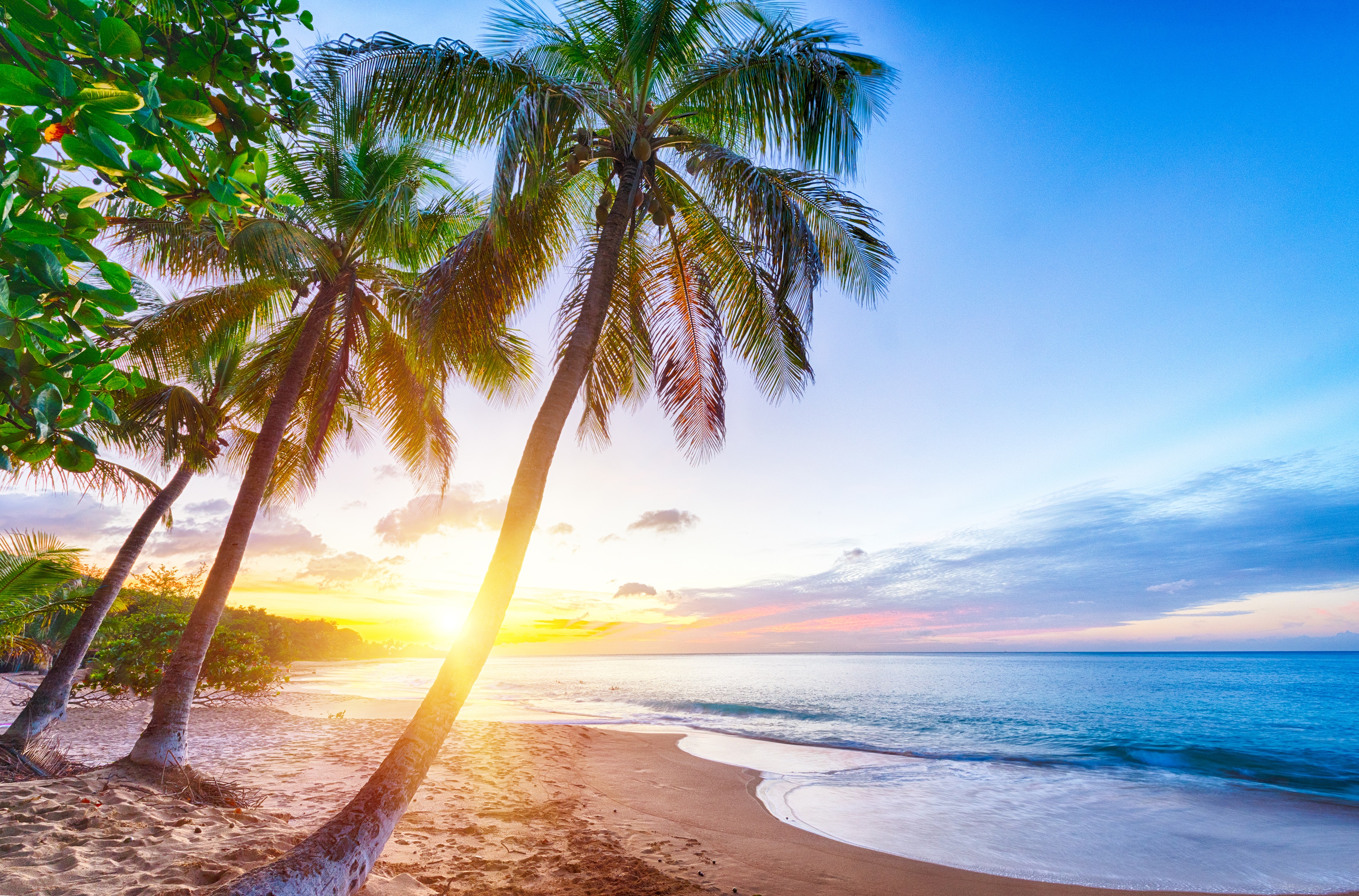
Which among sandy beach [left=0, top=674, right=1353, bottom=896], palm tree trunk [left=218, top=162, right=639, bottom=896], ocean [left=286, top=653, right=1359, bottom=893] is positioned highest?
palm tree trunk [left=218, top=162, right=639, bottom=896]

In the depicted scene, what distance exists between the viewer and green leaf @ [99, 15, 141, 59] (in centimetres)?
124

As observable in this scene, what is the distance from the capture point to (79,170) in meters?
1.42

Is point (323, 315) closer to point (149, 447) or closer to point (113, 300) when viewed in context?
point (149, 447)

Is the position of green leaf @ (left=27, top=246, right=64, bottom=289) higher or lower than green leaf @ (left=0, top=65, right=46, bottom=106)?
lower

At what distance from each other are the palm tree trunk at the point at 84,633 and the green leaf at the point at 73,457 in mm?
8081

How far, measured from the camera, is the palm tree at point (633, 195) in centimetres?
525

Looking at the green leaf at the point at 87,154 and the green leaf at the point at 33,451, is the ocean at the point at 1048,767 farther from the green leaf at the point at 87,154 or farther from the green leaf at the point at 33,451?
the green leaf at the point at 87,154

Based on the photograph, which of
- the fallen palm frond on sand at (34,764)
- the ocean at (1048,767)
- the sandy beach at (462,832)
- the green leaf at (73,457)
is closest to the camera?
the green leaf at (73,457)

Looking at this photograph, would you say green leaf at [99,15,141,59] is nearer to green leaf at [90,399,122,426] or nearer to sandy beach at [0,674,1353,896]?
green leaf at [90,399,122,426]

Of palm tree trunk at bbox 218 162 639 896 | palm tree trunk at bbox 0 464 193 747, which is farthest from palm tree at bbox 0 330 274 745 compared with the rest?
palm tree trunk at bbox 218 162 639 896

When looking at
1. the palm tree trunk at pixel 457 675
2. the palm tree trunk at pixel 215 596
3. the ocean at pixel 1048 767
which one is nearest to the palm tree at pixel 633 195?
the palm tree trunk at pixel 457 675

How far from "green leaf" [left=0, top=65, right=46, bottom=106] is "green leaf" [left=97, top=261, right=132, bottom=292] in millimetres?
286

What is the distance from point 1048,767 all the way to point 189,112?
56.9 ft

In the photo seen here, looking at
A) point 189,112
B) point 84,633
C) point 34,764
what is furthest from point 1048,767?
point 84,633
